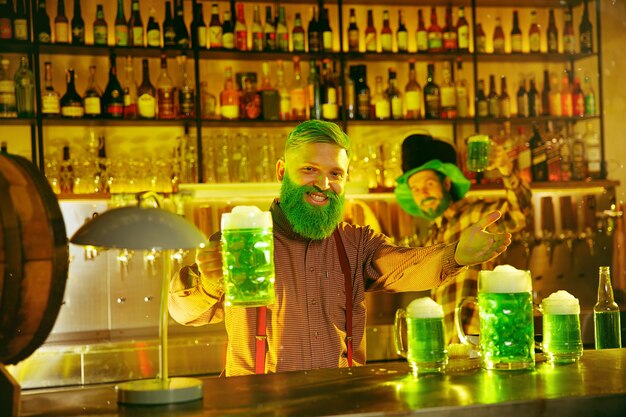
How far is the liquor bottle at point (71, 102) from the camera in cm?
463

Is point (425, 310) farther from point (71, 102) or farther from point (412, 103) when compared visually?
point (412, 103)

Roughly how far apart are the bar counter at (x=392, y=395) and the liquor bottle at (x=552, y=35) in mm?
4017

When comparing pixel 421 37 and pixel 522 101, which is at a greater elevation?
pixel 421 37

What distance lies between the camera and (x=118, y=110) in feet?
15.4

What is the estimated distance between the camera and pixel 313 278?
7.79 ft

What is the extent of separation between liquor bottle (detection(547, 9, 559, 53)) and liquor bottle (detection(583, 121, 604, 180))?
527 millimetres

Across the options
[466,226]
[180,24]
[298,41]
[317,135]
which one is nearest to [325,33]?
[298,41]

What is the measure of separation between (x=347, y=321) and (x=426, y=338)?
0.71 m

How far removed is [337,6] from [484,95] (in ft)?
3.28

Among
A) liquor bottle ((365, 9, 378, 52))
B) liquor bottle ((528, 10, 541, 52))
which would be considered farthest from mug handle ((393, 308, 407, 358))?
liquor bottle ((528, 10, 541, 52))

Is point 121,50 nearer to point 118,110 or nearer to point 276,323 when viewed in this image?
point 118,110

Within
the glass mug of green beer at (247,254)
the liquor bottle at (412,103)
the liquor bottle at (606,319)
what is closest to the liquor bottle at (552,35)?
the liquor bottle at (412,103)

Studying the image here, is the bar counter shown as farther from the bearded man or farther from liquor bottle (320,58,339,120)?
liquor bottle (320,58,339,120)

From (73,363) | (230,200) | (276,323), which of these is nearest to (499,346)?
(276,323)
